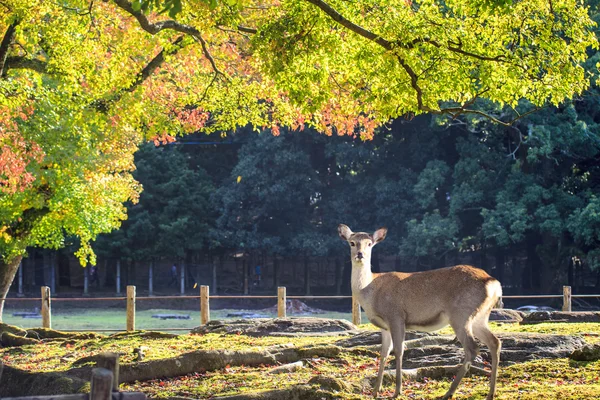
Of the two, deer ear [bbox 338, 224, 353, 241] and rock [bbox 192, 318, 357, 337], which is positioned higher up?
deer ear [bbox 338, 224, 353, 241]

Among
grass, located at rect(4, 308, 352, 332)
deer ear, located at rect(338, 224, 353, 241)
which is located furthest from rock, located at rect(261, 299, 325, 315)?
deer ear, located at rect(338, 224, 353, 241)

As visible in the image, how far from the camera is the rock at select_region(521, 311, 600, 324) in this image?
65.7 ft

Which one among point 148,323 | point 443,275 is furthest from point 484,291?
point 148,323

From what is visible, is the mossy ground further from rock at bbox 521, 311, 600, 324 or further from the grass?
the grass

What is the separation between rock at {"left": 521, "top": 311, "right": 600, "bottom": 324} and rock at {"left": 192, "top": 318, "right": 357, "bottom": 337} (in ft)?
13.8

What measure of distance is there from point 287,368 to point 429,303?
2974 millimetres

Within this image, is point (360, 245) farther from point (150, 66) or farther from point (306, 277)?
point (306, 277)

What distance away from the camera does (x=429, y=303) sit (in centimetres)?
1082

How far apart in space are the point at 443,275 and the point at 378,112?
12.5ft

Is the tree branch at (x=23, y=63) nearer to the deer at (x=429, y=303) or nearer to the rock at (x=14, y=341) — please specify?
the rock at (x=14, y=341)

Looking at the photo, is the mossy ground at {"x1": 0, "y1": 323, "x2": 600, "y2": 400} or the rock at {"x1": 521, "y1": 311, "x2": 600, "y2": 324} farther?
the rock at {"x1": 521, "y1": 311, "x2": 600, "y2": 324}

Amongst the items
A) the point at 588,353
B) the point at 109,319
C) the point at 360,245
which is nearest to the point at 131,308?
the point at 360,245

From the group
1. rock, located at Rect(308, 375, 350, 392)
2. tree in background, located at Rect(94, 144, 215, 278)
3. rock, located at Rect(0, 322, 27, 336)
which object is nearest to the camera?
rock, located at Rect(308, 375, 350, 392)

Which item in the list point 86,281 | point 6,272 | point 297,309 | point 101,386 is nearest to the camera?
point 101,386
